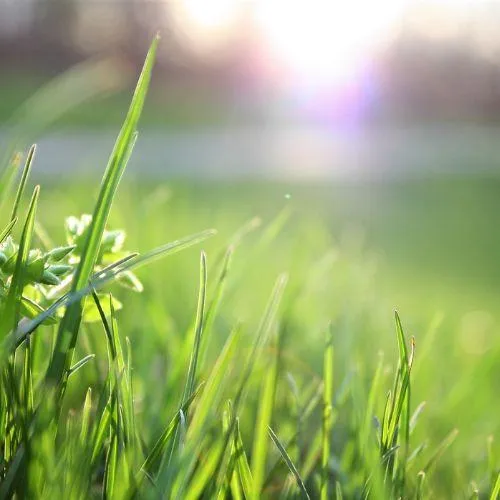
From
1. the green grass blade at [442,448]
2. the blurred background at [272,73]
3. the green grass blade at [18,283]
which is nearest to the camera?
the green grass blade at [18,283]

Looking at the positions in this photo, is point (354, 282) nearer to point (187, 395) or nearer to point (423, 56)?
point (187, 395)

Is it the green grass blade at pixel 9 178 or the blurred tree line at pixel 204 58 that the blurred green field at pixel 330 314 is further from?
the blurred tree line at pixel 204 58

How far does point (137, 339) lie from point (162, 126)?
11579 millimetres

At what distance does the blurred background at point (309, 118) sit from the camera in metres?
4.30

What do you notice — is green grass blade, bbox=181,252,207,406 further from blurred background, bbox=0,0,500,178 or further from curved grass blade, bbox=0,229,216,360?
blurred background, bbox=0,0,500,178

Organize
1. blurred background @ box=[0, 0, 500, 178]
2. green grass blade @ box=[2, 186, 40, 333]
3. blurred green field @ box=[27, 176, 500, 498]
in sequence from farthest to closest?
blurred background @ box=[0, 0, 500, 178], blurred green field @ box=[27, 176, 500, 498], green grass blade @ box=[2, 186, 40, 333]

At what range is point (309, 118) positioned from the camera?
48.4 ft

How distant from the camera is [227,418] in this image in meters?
0.37

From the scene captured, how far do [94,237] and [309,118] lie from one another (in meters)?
14.7

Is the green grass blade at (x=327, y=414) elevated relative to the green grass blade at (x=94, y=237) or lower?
lower

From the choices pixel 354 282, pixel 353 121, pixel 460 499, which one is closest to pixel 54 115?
pixel 460 499

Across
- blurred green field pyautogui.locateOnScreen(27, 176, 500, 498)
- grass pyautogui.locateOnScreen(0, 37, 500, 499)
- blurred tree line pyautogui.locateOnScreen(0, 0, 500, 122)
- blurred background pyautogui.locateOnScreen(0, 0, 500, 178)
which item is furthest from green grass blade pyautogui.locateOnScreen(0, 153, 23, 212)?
blurred tree line pyautogui.locateOnScreen(0, 0, 500, 122)

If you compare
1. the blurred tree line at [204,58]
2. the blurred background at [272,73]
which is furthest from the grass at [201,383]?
the blurred tree line at [204,58]

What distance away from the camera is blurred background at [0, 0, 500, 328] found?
430 cm
